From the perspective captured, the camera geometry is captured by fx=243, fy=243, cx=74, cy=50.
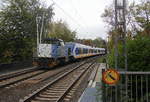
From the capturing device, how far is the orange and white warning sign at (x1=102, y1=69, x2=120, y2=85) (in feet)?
19.2

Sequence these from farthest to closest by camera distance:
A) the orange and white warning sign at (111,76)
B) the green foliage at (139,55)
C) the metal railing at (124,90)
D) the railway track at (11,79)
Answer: the railway track at (11,79)
the green foliage at (139,55)
the metal railing at (124,90)
the orange and white warning sign at (111,76)

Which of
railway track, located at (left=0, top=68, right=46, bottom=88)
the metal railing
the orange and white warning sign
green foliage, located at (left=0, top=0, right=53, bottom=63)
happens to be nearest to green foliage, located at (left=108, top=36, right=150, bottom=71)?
the metal railing

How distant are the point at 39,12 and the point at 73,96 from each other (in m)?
27.0

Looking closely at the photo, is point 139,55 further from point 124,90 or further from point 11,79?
point 11,79

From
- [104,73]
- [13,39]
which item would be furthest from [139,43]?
[13,39]

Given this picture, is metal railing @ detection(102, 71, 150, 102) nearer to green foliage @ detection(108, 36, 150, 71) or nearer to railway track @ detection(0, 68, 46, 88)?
green foliage @ detection(108, 36, 150, 71)

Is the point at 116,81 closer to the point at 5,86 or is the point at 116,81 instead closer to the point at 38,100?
the point at 38,100

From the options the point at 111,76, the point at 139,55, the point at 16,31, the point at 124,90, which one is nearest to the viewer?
the point at 111,76

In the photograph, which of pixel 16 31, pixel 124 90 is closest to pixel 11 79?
pixel 124 90

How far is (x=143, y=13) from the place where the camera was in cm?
3303

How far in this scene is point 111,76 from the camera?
232 inches

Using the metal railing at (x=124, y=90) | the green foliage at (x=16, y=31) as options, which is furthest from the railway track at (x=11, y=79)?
the green foliage at (x=16, y=31)

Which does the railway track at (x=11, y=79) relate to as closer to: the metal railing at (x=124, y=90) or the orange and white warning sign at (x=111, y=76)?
the metal railing at (x=124, y=90)

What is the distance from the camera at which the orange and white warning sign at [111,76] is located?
19.2ft
